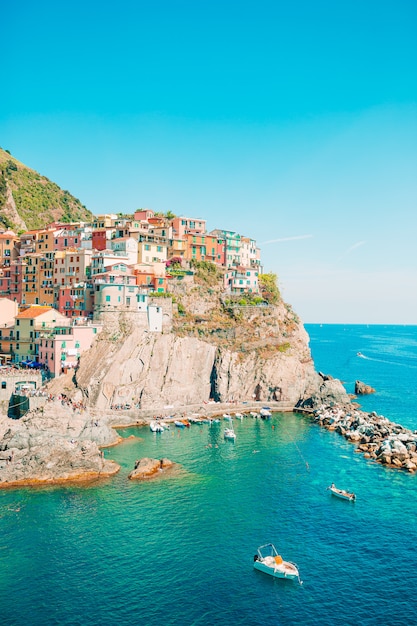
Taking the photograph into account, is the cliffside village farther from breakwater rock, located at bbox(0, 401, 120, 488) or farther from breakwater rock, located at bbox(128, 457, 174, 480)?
breakwater rock, located at bbox(128, 457, 174, 480)

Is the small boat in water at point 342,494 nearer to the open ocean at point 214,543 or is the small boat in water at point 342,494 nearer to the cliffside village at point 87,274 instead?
the open ocean at point 214,543

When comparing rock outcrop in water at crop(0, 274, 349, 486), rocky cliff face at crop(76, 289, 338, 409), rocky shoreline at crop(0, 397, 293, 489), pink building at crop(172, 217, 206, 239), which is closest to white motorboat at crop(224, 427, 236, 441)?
rock outcrop in water at crop(0, 274, 349, 486)

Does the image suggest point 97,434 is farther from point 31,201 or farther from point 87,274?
point 31,201

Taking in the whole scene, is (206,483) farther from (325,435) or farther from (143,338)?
(143,338)

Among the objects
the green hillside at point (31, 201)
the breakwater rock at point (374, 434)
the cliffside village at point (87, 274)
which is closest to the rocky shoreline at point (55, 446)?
the cliffside village at point (87, 274)

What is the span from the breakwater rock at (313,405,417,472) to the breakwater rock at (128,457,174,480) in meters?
26.6

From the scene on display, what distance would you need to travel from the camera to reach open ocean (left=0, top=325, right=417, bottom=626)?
35875 millimetres

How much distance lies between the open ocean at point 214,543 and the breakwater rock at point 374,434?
101 inches

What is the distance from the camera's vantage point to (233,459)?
66062mm

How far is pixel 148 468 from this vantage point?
59500 mm

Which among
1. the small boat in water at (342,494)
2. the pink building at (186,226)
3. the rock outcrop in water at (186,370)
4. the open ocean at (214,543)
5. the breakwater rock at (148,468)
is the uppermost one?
the pink building at (186,226)

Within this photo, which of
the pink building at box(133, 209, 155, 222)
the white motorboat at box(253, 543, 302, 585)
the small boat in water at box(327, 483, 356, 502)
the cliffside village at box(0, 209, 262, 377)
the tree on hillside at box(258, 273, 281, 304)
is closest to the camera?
the white motorboat at box(253, 543, 302, 585)

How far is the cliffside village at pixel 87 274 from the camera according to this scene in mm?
88875

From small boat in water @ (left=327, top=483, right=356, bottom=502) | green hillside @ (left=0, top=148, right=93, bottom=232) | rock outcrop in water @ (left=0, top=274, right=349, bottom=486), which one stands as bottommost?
small boat in water @ (left=327, top=483, right=356, bottom=502)
